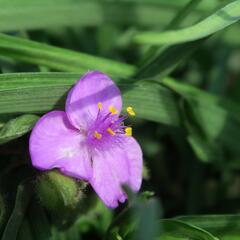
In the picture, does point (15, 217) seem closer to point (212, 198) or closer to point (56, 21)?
point (56, 21)

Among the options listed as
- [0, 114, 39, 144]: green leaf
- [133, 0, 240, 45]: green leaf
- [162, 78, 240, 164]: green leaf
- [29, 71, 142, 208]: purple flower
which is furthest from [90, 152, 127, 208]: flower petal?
[162, 78, 240, 164]: green leaf

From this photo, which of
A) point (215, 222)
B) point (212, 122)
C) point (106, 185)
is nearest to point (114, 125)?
point (106, 185)

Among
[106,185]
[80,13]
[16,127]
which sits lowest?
[106,185]

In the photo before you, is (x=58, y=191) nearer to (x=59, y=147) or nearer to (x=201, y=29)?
(x=59, y=147)

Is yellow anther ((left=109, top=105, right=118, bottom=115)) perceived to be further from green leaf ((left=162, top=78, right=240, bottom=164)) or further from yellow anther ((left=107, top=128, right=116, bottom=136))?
green leaf ((left=162, top=78, right=240, bottom=164))

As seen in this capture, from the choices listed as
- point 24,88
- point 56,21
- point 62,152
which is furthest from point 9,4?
A: point 62,152

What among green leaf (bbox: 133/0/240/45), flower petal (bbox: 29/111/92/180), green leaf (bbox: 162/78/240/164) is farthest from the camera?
green leaf (bbox: 162/78/240/164)
